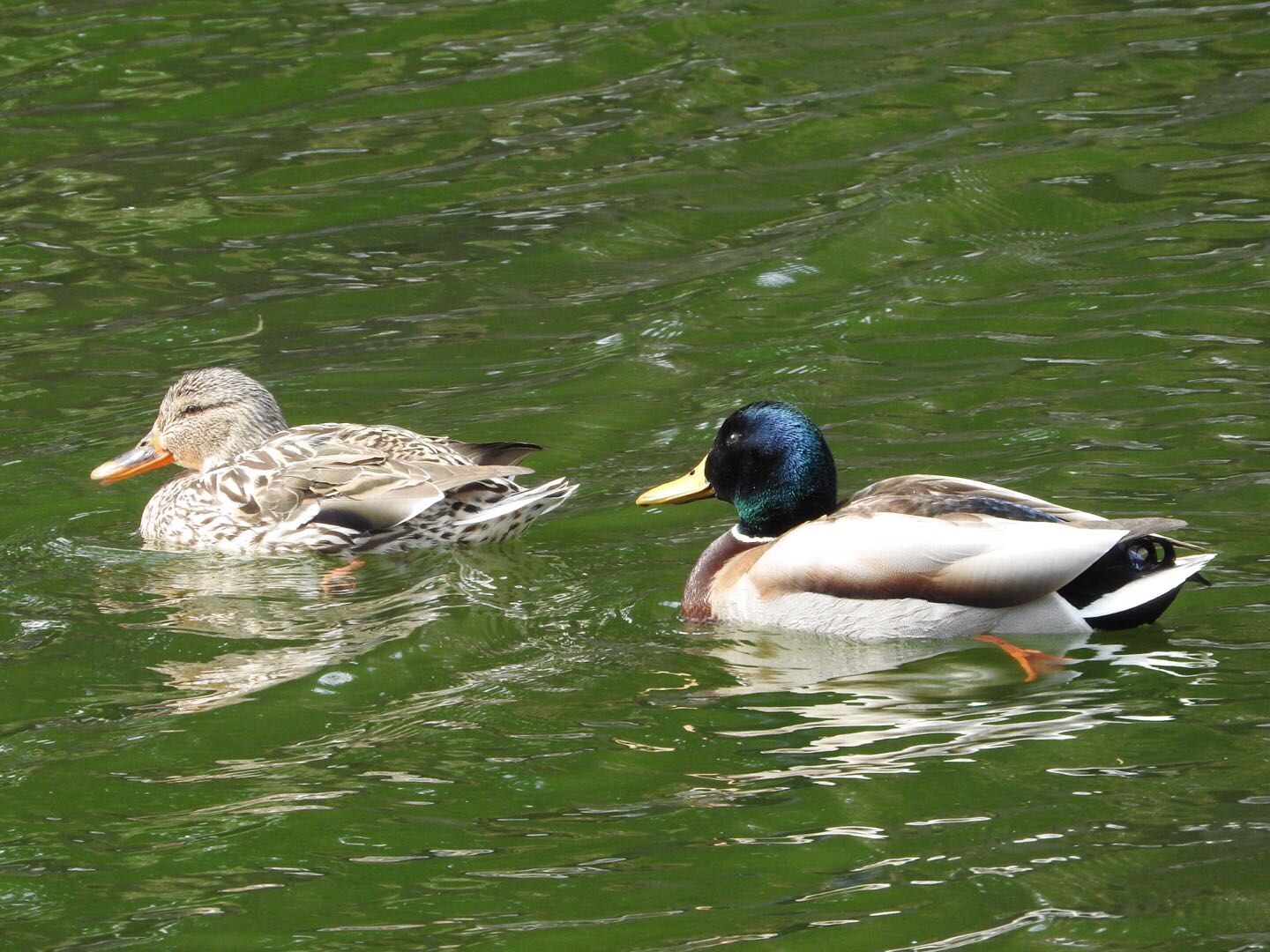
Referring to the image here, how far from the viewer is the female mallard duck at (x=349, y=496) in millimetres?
8508

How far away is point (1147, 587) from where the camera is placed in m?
6.90

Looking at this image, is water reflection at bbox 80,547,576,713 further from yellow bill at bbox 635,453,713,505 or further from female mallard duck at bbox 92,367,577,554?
yellow bill at bbox 635,453,713,505

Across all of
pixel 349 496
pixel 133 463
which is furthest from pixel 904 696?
pixel 133 463

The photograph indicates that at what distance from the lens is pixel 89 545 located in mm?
9008

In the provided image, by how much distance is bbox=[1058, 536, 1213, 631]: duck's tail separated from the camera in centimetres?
688

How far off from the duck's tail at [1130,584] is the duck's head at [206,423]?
412 centimetres

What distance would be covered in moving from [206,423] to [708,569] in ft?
9.69

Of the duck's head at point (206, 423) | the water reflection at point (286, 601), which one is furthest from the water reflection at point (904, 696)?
the duck's head at point (206, 423)

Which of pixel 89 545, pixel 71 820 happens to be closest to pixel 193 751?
pixel 71 820

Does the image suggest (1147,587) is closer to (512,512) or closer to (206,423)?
(512,512)

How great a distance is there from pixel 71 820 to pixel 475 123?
8.61 metres

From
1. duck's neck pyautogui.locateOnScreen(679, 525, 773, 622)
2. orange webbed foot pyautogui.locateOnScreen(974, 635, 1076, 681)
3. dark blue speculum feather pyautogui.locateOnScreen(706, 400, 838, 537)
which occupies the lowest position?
orange webbed foot pyautogui.locateOnScreen(974, 635, 1076, 681)

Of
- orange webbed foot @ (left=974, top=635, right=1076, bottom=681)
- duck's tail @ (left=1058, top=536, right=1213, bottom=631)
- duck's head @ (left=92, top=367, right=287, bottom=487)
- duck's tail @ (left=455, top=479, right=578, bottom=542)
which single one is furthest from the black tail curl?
duck's head @ (left=92, top=367, right=287, bottom=487)

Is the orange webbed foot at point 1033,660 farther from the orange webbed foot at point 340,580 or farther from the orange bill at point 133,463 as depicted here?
the orange bill at point 133,463
